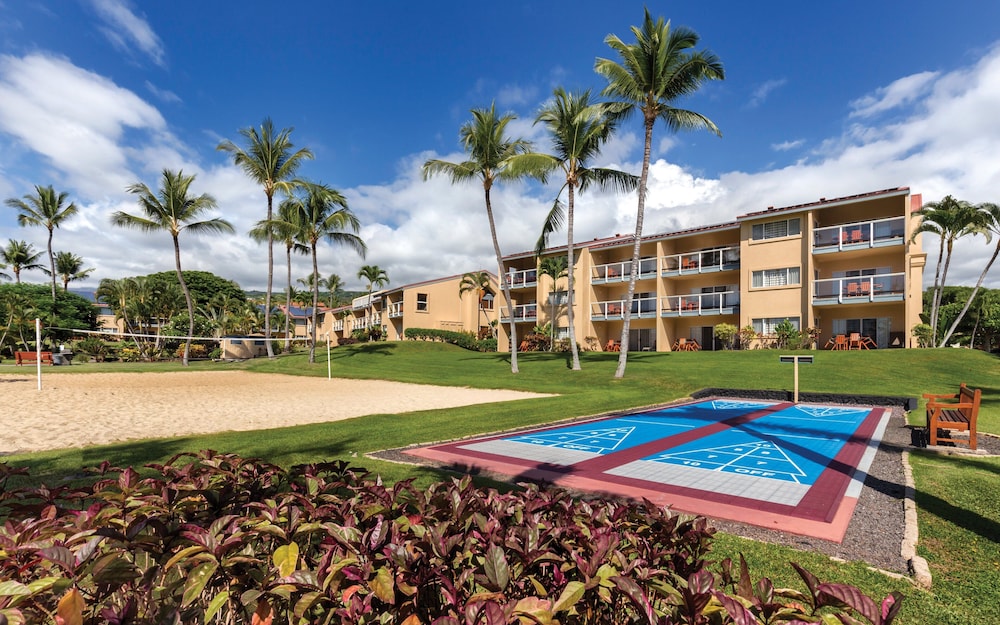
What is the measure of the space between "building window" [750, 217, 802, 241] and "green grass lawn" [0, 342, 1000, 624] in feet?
30.4

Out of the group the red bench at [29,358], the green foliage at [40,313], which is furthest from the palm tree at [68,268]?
the red bench at [29,358]

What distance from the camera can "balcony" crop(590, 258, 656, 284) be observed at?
132 feet

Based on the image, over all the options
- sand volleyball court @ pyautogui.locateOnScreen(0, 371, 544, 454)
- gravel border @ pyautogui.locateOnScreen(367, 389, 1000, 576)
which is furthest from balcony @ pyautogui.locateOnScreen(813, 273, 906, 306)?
gravel border @ pyautogui.locateOnScreen(367, 389, 1000, 576)

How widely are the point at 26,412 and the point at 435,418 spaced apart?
1165cm

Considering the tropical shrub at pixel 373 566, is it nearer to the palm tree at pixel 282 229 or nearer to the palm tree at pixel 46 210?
the palm tree at pixel 282 229

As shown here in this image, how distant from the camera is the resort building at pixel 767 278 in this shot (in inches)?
1197

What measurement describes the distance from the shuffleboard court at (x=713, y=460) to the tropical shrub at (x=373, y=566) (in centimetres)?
409

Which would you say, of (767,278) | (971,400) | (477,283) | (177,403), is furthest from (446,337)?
(971,400)

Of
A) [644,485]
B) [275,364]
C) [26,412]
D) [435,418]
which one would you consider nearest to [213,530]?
→ [644,485]

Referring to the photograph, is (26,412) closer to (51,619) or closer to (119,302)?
(51,619)

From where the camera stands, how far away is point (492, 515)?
2.84 meters

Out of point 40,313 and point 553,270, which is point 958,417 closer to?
point 553,270

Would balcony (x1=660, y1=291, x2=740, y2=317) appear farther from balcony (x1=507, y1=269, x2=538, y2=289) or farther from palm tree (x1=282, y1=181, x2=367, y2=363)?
palm tree (x1=282, y1=181, x2=367, y2=363)

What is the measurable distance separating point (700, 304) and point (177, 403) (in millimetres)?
32330
